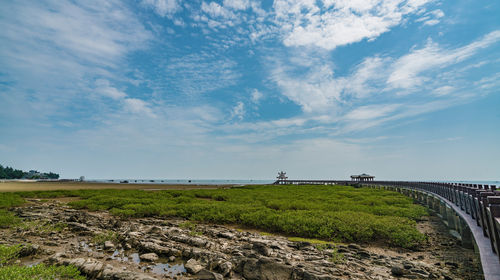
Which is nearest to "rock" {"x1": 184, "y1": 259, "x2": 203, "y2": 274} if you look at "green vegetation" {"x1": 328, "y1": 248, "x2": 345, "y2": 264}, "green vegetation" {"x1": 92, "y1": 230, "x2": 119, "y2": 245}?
"green vegetation" {"x1": 328, "y1": 248, "x2": 345, "y2": 264}

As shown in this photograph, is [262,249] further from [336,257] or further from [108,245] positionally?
[108,245]

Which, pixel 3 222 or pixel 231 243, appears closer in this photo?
pixel 231 243

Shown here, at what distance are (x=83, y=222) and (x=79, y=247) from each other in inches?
206

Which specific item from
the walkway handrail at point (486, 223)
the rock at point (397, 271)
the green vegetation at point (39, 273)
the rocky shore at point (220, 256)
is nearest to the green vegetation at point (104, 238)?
the rocky shore at point (220, 256)

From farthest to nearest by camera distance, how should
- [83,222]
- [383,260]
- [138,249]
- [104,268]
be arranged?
[83,222] < [138,249] < [383,260] < [104,268]

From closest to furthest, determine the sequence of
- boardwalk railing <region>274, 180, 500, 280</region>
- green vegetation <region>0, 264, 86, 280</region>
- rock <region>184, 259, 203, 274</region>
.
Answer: boardwalk railing <region>274, 180, 500, 280</region> → green vegetation <region>0, 264, 86, 280</region> → rock <region>184, 259, 203, 274</region>

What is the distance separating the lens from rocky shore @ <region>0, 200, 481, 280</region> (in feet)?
24.0

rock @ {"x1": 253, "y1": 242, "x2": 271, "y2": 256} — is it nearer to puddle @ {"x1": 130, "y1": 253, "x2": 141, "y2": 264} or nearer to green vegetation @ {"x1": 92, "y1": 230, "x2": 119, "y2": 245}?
puddle @ {"x1": 130, "y1": 253, "x2": 141, "y2": 264}

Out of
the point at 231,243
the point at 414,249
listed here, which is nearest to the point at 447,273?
the point at 414,249

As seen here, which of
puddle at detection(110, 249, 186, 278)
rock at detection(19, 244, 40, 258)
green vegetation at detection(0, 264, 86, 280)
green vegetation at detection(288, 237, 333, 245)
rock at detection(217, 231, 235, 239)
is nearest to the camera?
green vegetation at detection(0, 264, 86, 280)

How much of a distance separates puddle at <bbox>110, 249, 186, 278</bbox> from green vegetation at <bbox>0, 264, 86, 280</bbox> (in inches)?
74.4

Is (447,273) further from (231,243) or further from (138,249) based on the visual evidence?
(138,249)

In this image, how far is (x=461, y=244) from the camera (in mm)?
10656

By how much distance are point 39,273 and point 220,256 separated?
5.18m
